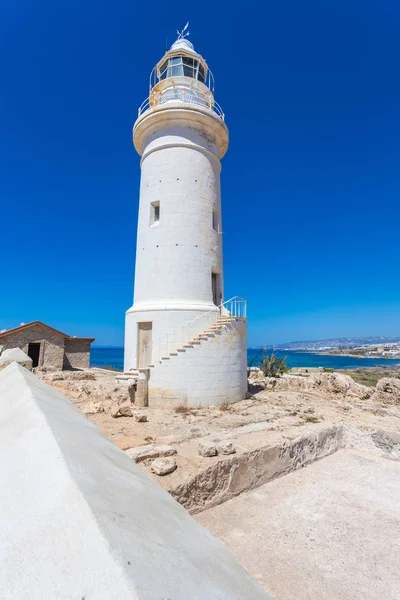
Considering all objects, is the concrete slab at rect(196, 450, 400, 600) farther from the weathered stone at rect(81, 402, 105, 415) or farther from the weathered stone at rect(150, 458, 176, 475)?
the weathered stone at rect(81, 402, 105, 415)

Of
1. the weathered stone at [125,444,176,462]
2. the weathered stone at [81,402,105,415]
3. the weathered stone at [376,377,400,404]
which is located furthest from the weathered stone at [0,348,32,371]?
the weathered stone at [376,377,400,404]

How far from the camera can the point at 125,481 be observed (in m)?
2.56

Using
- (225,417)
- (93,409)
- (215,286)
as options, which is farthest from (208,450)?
(215,286)

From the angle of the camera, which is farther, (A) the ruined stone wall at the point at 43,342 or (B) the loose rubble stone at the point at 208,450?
(A) the ruined stone wall at the point at 43,342

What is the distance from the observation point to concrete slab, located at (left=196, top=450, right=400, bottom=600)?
12.2ft

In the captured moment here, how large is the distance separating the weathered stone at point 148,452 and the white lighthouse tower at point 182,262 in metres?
5.81

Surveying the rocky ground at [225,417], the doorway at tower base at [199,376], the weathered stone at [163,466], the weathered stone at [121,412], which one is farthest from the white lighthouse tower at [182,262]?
the weathered stone at [163,466]

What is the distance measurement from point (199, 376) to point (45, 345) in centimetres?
1221

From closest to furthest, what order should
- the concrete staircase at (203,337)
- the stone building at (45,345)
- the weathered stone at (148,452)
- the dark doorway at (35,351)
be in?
1. the weathered stone at (148,452)
2. the concrete staircase at (203,337)
3. the stone building at (45,345)
4. the dark doorway at (35,351)

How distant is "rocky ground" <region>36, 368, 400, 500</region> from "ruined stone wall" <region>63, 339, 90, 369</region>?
21.1ft

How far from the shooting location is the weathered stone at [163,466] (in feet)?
15.9

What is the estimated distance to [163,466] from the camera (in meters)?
4.92

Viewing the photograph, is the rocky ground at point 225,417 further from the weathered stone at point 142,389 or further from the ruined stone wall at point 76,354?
the ruined stone wall at point 76,354

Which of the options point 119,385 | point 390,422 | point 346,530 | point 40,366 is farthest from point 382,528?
point 40,366
